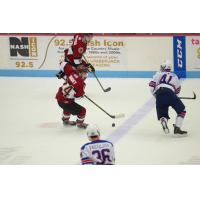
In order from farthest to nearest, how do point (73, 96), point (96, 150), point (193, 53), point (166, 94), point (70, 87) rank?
point (73, 96) → point (70, 87) → point (166, 94) → point (193, 53) → point (96, 150)

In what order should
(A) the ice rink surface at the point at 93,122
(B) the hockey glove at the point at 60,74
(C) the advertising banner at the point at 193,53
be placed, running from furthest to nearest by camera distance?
(B) the hockey glove at the point at 60,74 < (A) the ice rink surface at the point at 93,122 < (C) the advertising banner at the point at 193,53

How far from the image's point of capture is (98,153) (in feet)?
33.0

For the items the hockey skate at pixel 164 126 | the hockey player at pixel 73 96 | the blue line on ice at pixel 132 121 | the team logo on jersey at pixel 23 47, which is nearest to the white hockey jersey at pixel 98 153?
the blue line on ice at pixel 132 121

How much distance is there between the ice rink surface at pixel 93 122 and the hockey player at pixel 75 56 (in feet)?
0.33

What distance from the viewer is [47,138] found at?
35.2ft

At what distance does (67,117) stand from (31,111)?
0.98 ft

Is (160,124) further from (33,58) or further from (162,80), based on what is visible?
(33,58)

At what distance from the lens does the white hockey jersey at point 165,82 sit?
34.9 feet

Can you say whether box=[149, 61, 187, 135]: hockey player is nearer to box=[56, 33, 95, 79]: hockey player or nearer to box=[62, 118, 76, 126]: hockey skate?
box=[56, 33, 95, 79]: hockey player

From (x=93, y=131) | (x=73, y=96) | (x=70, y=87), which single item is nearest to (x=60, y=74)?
(x=70, y=87)

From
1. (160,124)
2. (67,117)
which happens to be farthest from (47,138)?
(160,124)

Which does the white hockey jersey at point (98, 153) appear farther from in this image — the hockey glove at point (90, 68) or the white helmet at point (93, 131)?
the hockey glove at point (90, 68)

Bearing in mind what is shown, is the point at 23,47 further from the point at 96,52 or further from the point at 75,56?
the point at 96,52

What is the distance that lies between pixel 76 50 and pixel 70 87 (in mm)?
Result: 331
